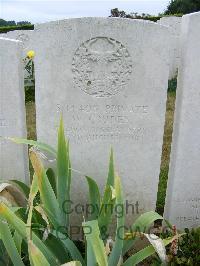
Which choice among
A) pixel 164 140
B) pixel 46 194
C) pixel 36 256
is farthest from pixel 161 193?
pixel 36 256

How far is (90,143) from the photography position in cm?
240

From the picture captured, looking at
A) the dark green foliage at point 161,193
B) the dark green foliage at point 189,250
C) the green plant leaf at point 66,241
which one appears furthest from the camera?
the dark green foliage at point 161,193

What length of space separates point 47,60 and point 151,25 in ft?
2.08

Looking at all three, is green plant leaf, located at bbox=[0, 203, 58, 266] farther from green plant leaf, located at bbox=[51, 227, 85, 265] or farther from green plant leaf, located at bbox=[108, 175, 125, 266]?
green plant leaf, located at bbox=[108, 175, 125, 266]

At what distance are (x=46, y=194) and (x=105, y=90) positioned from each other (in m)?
0.75

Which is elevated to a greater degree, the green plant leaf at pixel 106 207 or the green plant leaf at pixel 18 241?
the green plant leaf at pixel 106 207

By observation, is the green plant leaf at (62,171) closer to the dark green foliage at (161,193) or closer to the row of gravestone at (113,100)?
the row of gravestone at (113,100)

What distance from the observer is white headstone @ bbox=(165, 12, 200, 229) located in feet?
7.09

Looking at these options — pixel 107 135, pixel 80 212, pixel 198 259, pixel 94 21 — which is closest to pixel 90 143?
pixel 107 135

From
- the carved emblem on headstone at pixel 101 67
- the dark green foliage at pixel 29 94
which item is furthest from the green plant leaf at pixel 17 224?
the dark green foliage at pixel 29 94

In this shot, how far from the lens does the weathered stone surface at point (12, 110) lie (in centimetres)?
223

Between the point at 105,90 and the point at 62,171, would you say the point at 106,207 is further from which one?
the point at 105,90

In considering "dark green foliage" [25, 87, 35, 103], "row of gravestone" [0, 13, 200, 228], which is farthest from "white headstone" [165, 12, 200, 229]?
"dark green foliage" [25, 87, 35, 103]

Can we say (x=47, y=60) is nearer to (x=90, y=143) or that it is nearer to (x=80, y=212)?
(x=90, y=143)
